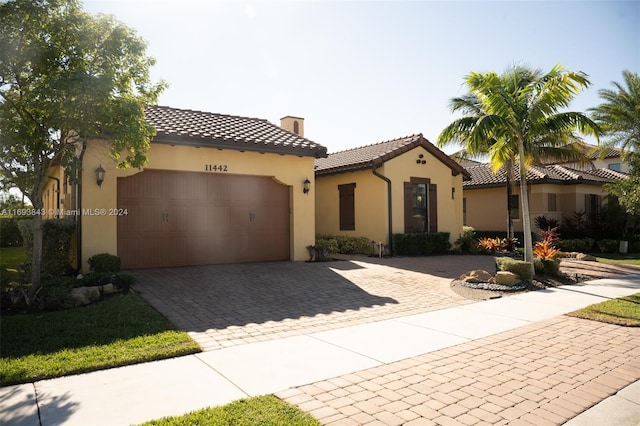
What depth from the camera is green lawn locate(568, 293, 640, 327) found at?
7.07 metres

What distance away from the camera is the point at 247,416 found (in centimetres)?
354

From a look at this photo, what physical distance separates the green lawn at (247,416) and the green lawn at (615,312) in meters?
6.03

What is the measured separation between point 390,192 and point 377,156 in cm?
149

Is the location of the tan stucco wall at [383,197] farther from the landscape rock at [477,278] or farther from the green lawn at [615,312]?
the green lawn at [615,312]

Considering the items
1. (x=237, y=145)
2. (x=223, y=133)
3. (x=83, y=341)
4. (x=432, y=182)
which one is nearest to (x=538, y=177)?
(x=432, y=182)

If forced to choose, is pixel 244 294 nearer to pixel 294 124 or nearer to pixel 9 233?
pixel 294 124

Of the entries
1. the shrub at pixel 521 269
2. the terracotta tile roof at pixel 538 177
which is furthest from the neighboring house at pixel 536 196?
the shrub at pixel 521 269

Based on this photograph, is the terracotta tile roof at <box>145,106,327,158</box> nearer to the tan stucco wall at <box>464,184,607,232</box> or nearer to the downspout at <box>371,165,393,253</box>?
the downspout at <box>371,165,393,253</box>

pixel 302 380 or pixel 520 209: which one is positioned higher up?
pixel 520 209

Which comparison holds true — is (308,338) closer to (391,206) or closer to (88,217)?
(88,217)

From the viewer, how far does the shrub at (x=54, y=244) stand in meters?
9.30

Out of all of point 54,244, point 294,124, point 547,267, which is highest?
point 294,124

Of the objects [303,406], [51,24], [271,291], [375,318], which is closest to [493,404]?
[303,406]

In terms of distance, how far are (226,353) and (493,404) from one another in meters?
3.08
